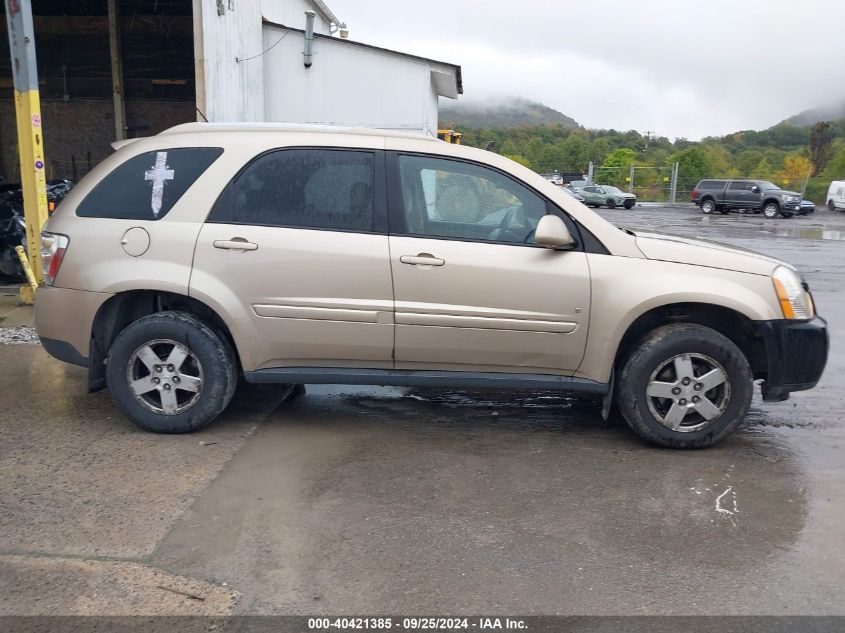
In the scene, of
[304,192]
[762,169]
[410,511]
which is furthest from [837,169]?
[410,511]

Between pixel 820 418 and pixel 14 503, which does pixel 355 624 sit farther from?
pixel 820 418

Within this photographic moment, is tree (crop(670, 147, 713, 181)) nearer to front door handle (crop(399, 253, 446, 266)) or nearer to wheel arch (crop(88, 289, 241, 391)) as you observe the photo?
front door handle (crop(399, 253, 446, 266))

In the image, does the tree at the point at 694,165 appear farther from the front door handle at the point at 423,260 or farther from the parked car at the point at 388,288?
the front door handle at the point at 423,260

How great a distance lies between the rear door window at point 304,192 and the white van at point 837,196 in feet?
126

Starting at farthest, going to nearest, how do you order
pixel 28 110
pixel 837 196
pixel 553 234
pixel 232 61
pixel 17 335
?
pixel 837 196 < pixel 232 61 < pixel 28 110 < pixel 17 335 < pixel 553 234

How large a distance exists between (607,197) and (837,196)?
11.0 m

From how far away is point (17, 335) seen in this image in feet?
23.9

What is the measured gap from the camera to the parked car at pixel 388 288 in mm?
4574

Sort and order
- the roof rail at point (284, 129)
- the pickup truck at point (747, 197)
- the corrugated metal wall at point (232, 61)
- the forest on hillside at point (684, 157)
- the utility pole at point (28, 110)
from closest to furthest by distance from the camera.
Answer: the roof rail at point (284, 129)
the utility pole at point (28, 110)
the corrugated metal wall at point (232, 61)
the pickup truck at point (747, 197)
the forest on hillside at point (684, 157)

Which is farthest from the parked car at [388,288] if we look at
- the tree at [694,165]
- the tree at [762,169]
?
the tree at [762,169]

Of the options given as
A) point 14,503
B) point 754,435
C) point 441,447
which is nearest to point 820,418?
point 754,435

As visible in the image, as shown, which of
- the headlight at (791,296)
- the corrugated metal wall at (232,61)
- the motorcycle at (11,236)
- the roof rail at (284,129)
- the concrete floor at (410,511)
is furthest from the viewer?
the corrugated metal wall at (232,61)

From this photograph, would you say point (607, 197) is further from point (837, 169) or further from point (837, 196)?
point (837, 169)

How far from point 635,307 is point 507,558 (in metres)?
1.80
